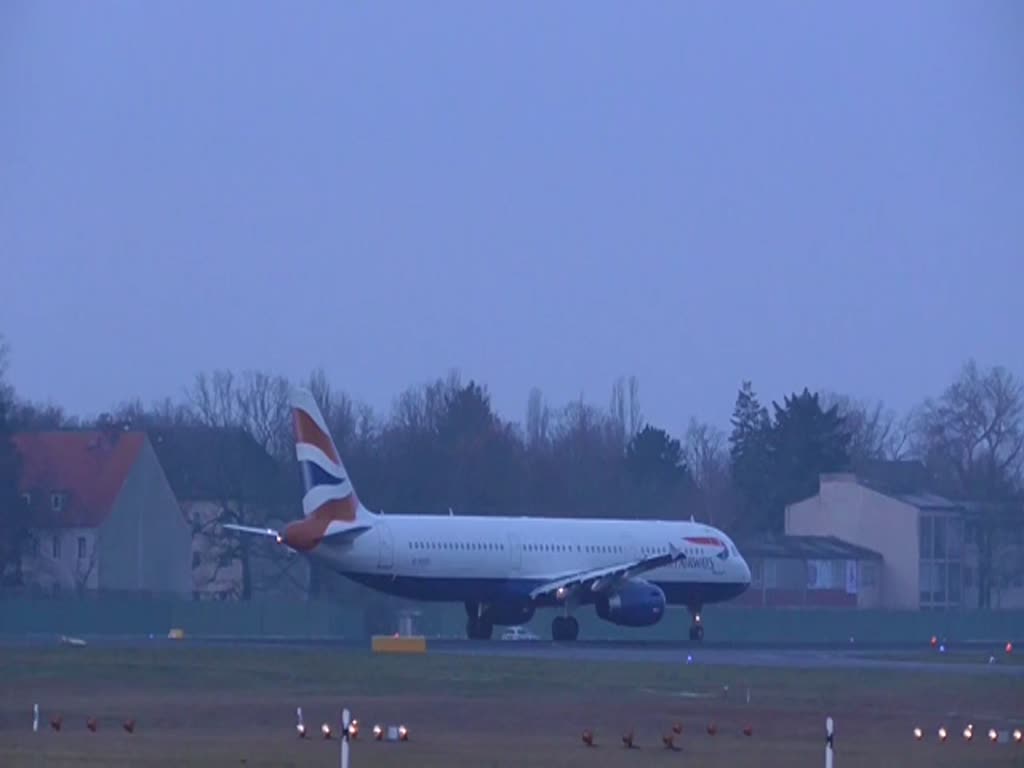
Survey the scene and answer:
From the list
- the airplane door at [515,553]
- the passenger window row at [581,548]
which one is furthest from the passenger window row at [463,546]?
the passenger window row at [581,548]

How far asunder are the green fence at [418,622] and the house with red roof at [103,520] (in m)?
10.2

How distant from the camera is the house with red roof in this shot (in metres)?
82.0

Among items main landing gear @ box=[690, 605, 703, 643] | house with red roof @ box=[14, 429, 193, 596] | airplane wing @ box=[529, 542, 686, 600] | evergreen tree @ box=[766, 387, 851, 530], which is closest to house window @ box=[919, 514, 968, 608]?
evergreen tree @ box=[766, 387, 851, 530]

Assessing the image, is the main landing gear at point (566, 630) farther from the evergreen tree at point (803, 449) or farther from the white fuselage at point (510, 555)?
the evergreen tree at point (803, 449)

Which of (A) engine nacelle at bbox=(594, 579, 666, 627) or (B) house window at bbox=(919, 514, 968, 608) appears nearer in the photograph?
(A) engine nacelle at bbox=(594, 579, 666, 627)

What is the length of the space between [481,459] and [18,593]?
84.4 feet

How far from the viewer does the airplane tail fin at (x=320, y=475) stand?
176 ft

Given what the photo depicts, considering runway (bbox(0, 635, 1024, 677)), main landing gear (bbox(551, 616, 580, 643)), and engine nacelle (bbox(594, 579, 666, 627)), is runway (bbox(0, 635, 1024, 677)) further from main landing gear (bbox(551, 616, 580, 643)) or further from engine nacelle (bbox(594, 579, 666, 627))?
main landing gear (bbox(551, 616, 580, 643))

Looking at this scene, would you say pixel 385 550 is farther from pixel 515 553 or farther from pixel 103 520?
pixel 103 520

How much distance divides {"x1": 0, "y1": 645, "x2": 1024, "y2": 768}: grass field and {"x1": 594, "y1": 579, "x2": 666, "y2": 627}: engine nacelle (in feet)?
42.1

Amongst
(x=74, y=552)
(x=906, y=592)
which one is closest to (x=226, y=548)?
(x=74, y=552)

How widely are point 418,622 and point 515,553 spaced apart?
13.3 meters

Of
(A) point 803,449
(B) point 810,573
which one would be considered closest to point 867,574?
(B) point 810,573

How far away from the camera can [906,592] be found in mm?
92750
